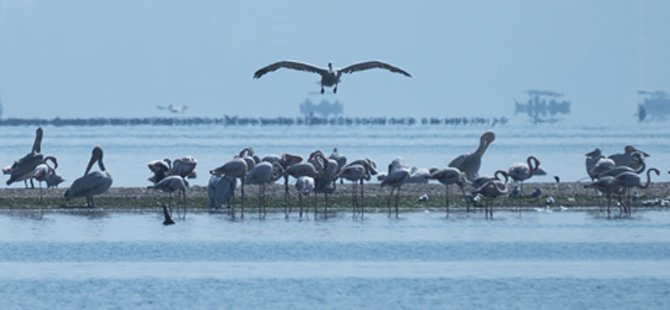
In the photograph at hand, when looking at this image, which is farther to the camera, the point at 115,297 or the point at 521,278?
the point at 521,278

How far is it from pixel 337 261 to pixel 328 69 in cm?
784

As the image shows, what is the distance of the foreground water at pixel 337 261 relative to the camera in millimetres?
15828

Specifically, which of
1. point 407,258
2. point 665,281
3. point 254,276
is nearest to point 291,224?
point 407,258

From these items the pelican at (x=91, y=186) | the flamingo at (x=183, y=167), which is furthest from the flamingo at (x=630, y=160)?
the pelican at (x=91, y=186)

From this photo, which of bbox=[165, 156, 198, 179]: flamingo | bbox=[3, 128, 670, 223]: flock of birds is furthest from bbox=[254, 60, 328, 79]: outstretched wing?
bbox=[165, 156, 198, 179]: flamingo

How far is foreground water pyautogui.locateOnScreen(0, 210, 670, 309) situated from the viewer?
15.8m

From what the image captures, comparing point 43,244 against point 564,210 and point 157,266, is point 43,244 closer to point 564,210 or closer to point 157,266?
point 157,266

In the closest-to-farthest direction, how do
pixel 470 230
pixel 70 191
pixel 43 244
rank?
pixel 43 244 < pixel 470 230 < pixel 70 191

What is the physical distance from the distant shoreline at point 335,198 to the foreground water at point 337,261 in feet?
2.60

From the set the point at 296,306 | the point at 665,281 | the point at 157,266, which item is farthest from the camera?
the point at 157,266

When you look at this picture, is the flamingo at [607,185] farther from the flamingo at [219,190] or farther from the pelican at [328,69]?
the flamingo at [219,190]

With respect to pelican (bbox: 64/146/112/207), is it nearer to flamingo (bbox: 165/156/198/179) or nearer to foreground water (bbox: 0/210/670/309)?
foreground water (bbox: 0/210/670/309)

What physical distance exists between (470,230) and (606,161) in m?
4.89

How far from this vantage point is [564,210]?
24.2 metres
